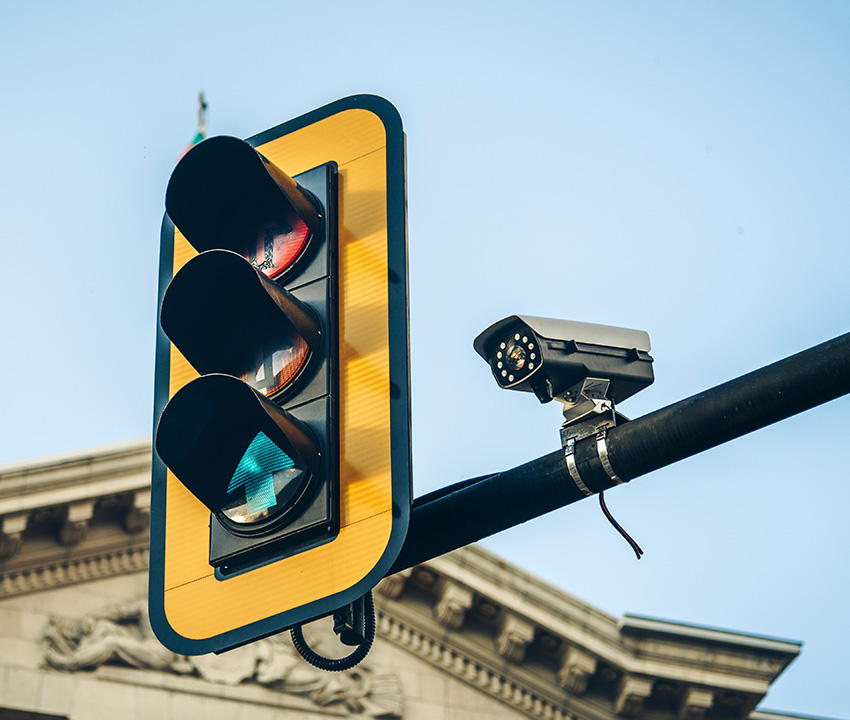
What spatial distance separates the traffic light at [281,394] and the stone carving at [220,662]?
513 inches

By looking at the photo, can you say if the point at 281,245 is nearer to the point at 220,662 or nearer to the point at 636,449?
the point at 636,449

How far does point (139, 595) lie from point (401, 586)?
3416 millimetres

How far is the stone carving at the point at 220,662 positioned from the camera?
16875 millimetres

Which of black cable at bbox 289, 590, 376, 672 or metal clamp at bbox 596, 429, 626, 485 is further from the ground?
metal clamp at bbox 596, 429, 626, 485

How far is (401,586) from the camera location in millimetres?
18875

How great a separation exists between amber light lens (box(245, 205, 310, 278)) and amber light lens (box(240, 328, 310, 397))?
10.1 inches

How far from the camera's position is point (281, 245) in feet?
14.4

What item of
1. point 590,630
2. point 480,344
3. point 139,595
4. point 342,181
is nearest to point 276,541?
point 480,344

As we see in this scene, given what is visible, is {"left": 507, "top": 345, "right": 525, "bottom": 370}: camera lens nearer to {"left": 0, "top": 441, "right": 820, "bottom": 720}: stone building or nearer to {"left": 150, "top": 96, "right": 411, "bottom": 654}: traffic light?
{"left": 150, "top": 96, "right": 411, "bottom": 654}: traffic light

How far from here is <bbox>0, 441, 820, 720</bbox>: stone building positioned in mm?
16875

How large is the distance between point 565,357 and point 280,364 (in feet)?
2.72

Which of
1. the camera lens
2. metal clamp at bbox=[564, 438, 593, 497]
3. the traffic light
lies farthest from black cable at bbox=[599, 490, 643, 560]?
the traffic light

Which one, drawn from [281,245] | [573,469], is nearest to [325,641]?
[281,245]

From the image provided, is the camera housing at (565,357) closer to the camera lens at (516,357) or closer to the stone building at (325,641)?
the camera lens at (516,357)
